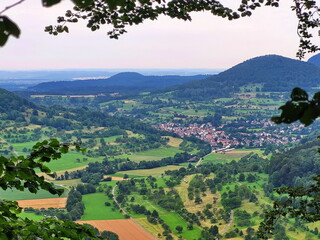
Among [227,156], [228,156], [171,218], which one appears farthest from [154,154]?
[171,218]

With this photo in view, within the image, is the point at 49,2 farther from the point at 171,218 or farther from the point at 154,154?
the point at 154,154

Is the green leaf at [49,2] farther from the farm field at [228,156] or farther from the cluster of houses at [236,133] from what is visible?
the cluster of houses at [236,133]

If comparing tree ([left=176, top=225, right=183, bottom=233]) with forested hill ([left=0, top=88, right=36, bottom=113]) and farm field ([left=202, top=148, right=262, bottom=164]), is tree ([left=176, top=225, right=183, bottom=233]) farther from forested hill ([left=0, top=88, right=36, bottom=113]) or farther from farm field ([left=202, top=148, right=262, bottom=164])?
forested hill ([left=0, top=88, right=36, bottom=113])

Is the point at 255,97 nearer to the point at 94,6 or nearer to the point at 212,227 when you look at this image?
the point at 212,227

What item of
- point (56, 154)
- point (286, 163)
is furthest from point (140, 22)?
point (286, 163)

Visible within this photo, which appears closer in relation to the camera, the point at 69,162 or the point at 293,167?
the point at 293,167

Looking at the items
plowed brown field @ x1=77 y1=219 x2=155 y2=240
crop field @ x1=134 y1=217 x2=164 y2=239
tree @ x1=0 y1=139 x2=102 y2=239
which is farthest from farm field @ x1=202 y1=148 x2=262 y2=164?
tree @ x1=0 y1=139 x2=102 y2=239
